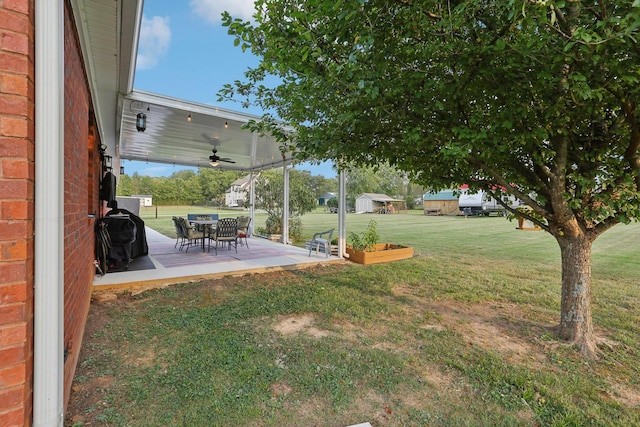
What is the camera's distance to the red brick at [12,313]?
1.06 metres

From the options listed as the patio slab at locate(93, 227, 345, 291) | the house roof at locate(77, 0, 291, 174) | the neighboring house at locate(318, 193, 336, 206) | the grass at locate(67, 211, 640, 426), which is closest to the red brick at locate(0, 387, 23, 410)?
the grass at locate(67, 211, 640, 426)

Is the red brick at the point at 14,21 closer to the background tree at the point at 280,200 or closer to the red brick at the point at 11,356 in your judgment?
the red brick at the point at 11,356

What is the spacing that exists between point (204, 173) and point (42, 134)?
3097 cm

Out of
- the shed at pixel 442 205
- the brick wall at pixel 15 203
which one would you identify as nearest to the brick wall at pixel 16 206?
the brick wall at pixel 15 203

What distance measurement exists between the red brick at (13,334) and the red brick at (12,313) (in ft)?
0.07

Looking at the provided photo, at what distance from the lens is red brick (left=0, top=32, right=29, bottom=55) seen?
1.06m

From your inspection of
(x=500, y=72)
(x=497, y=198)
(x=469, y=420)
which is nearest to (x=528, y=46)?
(x=500, y=72)

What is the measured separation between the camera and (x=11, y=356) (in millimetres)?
1075

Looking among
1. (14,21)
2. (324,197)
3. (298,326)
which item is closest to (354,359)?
(298,326)

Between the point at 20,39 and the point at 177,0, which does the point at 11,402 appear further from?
the point at 177,0

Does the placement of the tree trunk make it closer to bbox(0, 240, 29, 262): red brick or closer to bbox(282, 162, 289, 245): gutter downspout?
bbox(0, 240, 29, 262): red brick

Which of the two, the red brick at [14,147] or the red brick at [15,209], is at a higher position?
the red brick at [14,147]

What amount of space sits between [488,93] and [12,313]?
3167 mm

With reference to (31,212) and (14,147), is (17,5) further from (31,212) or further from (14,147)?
(31,212)
